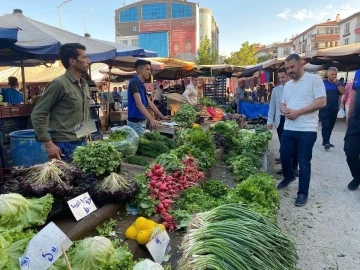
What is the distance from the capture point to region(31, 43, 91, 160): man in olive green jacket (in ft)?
9.36

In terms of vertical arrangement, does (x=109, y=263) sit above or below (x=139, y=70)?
below

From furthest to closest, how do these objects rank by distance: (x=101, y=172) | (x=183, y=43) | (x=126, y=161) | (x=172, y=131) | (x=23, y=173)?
(x=183, y=43) → (x=172, y=131) → (x=126, y=161) → (x=101, y=172) → (x=23, y=173)

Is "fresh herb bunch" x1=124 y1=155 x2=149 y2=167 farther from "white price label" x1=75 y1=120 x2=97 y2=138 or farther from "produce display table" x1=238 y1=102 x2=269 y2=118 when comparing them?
"produce display table" x1=238 y1=102 x2=269 y2=118

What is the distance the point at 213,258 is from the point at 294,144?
10.7 ft

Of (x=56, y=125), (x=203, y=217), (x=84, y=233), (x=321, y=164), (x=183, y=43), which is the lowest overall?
(x=321, y=164)

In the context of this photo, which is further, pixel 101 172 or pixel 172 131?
pixel 172 131

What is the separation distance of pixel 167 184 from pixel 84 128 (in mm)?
1092

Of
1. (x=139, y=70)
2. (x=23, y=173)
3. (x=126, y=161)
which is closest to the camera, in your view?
(x=23, y=173)

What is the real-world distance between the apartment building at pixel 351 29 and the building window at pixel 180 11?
42133mm

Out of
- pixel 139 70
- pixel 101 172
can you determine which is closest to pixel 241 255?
pixel 101 172

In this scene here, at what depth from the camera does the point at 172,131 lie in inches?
255

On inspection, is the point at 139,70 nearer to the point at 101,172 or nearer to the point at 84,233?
the point at 101,172

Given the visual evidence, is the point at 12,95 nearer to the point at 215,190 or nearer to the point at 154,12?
the point at 215,190

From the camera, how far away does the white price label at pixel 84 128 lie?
3113mm
